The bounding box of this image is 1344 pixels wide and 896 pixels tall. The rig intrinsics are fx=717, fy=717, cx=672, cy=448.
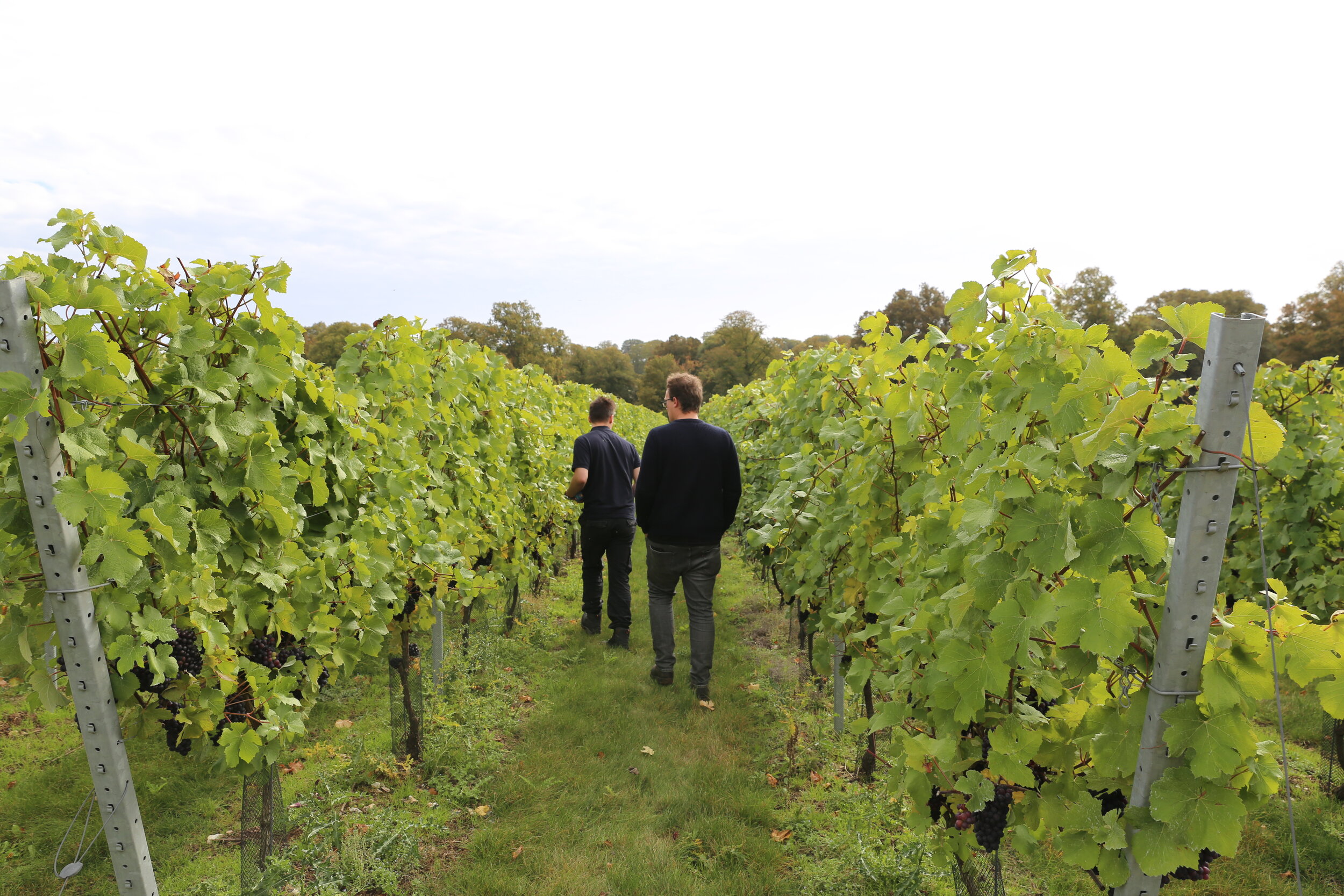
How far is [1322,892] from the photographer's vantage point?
3416 millimetres

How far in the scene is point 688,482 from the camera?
501 centimetres

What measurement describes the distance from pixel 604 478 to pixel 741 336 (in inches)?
2278

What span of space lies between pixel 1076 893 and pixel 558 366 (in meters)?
52.7

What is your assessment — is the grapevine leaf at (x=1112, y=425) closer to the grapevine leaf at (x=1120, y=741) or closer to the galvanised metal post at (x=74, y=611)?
the grapevine leaf at (x=1120, y=741)

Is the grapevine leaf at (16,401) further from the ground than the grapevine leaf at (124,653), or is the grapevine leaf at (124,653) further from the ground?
the grapevine leaf at (16,401)

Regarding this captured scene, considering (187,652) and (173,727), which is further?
(173,727)

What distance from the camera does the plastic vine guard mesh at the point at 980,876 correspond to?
2545 mm

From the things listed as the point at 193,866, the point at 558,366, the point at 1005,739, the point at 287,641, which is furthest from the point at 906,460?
the point at 558,366

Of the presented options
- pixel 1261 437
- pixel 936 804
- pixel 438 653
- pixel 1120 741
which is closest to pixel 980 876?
pixel 936 804

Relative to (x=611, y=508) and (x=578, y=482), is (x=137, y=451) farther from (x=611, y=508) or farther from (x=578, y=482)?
(x=611, y=508)

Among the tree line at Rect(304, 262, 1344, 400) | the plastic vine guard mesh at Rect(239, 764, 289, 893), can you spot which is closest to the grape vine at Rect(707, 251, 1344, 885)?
the plastic vine guard mesh at Rect(239, 764, 289, 893)

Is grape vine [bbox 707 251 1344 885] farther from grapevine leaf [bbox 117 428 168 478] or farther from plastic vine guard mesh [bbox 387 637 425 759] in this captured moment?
plastic vine guard mesh [bbox 387 637 425 759]

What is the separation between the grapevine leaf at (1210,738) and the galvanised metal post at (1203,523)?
33 mm

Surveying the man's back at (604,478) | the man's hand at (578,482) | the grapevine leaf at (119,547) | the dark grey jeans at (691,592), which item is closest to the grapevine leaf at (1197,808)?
the grapevine leaf at (119,547)
